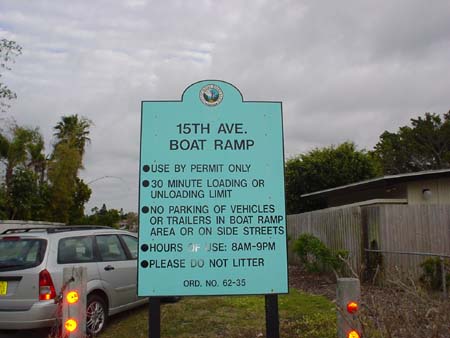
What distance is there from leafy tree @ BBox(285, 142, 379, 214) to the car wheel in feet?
61.6

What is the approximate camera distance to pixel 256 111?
4.39 metres

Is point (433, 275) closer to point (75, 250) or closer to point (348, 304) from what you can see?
point (348, 304)

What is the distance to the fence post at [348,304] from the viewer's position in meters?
3.66

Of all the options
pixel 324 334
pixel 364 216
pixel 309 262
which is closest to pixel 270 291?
pixel 324 334

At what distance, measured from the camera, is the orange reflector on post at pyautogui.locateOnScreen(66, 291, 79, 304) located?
412cm

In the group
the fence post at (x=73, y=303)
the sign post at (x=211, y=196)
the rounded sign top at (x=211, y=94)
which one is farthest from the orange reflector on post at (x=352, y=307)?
the fence post at (x=73, y=303)

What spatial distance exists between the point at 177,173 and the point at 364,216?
27.8 ft

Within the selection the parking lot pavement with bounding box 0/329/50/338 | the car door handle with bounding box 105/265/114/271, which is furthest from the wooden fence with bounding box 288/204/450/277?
the parking lot pavement with bounding box 0/329/50/338

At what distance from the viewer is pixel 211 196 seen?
13.9 ft

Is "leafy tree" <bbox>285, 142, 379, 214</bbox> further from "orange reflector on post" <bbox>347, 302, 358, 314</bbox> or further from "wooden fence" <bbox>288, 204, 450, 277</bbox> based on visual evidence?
"orange reflector on post" <bbox>347, 302, 358, 314</bbox>

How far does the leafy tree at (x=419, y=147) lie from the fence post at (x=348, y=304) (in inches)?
1640

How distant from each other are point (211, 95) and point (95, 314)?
4.18 m

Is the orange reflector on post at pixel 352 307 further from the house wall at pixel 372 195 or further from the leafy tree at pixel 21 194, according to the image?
the leafy tree at pixel 21 194

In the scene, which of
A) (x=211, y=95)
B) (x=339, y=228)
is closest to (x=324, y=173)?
(x=339, y=228)
